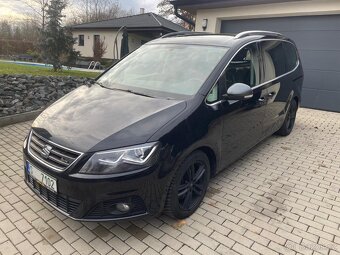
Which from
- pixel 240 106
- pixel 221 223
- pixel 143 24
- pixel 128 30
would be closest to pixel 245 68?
pixel 240 106

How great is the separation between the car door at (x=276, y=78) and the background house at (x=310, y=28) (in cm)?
326

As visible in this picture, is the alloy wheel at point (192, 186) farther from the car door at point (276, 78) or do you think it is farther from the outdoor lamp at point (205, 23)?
the outdoor lamp at point (205, 23)

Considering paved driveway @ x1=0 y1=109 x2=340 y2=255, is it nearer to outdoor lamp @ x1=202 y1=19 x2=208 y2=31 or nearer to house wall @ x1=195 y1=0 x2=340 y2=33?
house wall @ x1=195 y1=0 x2=340 y2=33

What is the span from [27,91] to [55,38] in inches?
240

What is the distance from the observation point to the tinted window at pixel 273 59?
4.18 meters

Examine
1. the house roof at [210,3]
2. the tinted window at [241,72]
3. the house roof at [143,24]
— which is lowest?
the tinted window at [241,72]

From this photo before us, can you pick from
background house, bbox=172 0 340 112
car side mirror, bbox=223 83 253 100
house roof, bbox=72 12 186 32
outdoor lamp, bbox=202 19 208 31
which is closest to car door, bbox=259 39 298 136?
car side mirror, bbox=223 83 253 100

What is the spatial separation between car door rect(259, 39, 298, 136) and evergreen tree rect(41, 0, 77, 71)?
875cm

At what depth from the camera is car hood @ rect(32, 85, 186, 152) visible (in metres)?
2.32

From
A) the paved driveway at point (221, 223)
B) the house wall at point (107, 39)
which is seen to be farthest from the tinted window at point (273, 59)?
the house wall at point (107, 39)

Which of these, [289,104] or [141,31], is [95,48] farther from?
[289,104]

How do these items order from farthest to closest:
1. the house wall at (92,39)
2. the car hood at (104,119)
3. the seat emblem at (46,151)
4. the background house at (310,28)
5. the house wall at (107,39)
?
the house wall at (92,39) < the house wall at (107,39) < the background house at (310,28) < the seat emblem at (46,151) < the car hood at (104,119)

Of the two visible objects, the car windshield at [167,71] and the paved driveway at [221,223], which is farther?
the car windshield at [167,71]

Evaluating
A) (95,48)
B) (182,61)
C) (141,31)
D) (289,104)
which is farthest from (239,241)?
(95,48)
